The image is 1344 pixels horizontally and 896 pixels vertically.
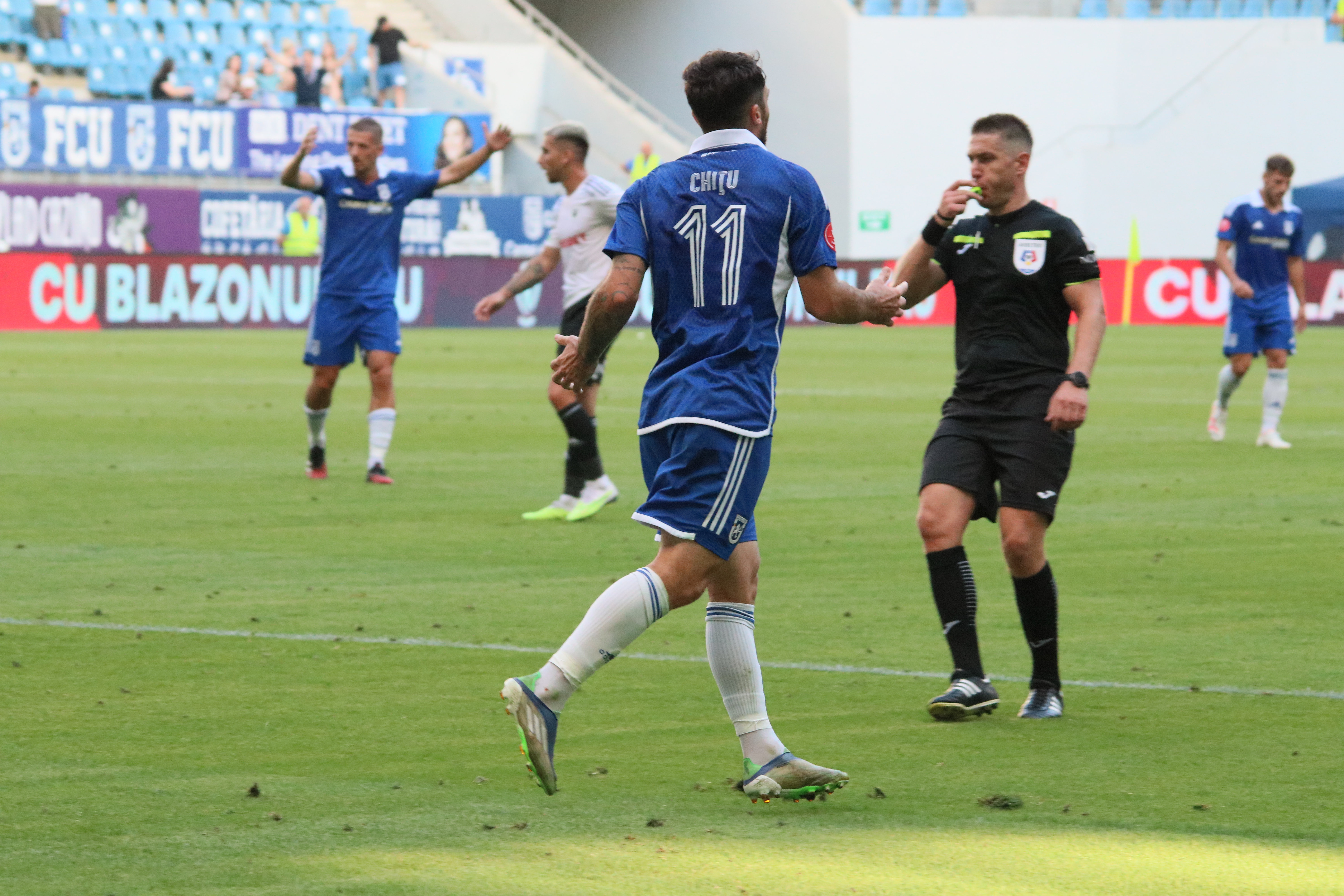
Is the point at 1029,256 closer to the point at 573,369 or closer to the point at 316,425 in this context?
the point at 573,369

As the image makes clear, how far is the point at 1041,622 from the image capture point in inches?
244

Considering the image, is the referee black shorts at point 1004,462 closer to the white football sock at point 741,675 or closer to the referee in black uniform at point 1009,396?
the referee in black uniform at point 1009,396

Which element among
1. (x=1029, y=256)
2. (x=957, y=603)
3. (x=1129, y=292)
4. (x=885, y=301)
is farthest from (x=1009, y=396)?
(x=1129, y=292)

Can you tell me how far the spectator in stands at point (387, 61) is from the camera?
39938 mm

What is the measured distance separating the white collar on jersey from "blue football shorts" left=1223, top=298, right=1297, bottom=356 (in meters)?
11.3

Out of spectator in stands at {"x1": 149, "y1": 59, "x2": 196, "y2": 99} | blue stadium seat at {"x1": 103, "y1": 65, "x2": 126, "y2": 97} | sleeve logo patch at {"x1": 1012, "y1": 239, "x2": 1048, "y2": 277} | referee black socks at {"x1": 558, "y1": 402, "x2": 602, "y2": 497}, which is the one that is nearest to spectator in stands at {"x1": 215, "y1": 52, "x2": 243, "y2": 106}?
spectator in stands at {"x1": 149, "y1": 59, "x2": 196, "y2": 99}

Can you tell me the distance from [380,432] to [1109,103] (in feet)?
124

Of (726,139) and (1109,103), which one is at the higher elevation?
(1109,103)

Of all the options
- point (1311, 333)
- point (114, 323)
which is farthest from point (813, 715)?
point (1311, 333)

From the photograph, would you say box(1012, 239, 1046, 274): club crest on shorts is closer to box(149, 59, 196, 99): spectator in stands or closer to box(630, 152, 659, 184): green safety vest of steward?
box(149, 59, 196, 99): spectator in stands

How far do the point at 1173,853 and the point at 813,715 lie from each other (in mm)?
1734

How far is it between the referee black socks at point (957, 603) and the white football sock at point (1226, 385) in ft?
32.8

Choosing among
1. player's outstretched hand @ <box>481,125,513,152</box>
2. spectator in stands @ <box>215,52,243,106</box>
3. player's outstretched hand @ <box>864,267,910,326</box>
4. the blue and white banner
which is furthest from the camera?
spectator in stands @ <box>215,52,243,106</box>

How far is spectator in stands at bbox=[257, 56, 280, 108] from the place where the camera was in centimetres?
3738
